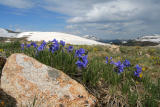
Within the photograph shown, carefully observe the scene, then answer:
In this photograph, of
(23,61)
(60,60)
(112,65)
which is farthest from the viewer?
(112,65)

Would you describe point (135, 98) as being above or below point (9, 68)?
below

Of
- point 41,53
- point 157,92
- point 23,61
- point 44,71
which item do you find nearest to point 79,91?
point 44,71

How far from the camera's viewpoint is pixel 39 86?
8.55 ft

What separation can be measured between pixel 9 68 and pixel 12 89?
473mm

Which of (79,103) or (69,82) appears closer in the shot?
(79,103)

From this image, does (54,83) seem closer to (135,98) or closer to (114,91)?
(114,91)

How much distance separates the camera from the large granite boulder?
2441mm

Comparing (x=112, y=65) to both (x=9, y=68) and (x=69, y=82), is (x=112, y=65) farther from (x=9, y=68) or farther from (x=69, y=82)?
(x=9, y=68)

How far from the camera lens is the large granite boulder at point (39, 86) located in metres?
2.44

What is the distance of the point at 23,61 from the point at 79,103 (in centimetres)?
147

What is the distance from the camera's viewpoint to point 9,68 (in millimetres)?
2770

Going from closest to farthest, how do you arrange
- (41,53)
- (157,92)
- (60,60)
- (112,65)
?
(157,92) < (60,60) < (41,53) < (112,65)

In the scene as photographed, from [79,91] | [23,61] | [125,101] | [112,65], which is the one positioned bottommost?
[125,101]

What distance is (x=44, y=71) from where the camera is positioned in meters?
2.89
